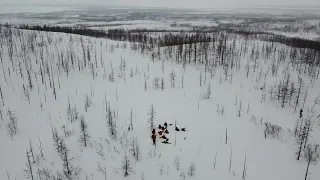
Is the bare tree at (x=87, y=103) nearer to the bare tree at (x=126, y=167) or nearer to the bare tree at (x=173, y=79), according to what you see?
the bare tree at (x=126, y=167)

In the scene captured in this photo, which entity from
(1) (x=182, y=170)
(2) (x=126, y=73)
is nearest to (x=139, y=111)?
(1) (x=182, y=170)

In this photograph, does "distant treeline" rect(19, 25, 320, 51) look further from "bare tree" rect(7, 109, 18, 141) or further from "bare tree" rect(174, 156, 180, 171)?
"bare tree" rect(174, 156, 180, 171)

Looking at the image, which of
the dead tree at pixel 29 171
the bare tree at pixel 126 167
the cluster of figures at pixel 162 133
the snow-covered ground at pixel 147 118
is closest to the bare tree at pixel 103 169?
the snow-covered ground at pixel 147 118

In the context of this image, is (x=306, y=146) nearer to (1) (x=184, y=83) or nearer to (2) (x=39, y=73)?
(1) (x=184, y=83)

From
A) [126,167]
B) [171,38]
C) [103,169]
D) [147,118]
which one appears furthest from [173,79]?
[171,38]

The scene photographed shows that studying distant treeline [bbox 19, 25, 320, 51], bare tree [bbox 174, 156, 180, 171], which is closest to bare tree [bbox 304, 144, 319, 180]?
bare tree [bbox 174, 156, 180, 171]

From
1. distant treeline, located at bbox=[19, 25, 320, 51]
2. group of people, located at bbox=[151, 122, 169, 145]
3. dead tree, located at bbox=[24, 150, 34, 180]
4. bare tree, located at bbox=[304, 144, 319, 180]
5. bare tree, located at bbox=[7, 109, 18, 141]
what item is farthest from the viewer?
Result: distant treeline, located at bbox=[19, 25, 320, 51]

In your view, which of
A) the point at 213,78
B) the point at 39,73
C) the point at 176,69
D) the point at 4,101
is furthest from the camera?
the point at 176,69

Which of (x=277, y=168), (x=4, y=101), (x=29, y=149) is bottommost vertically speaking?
(x=277, y=168)
